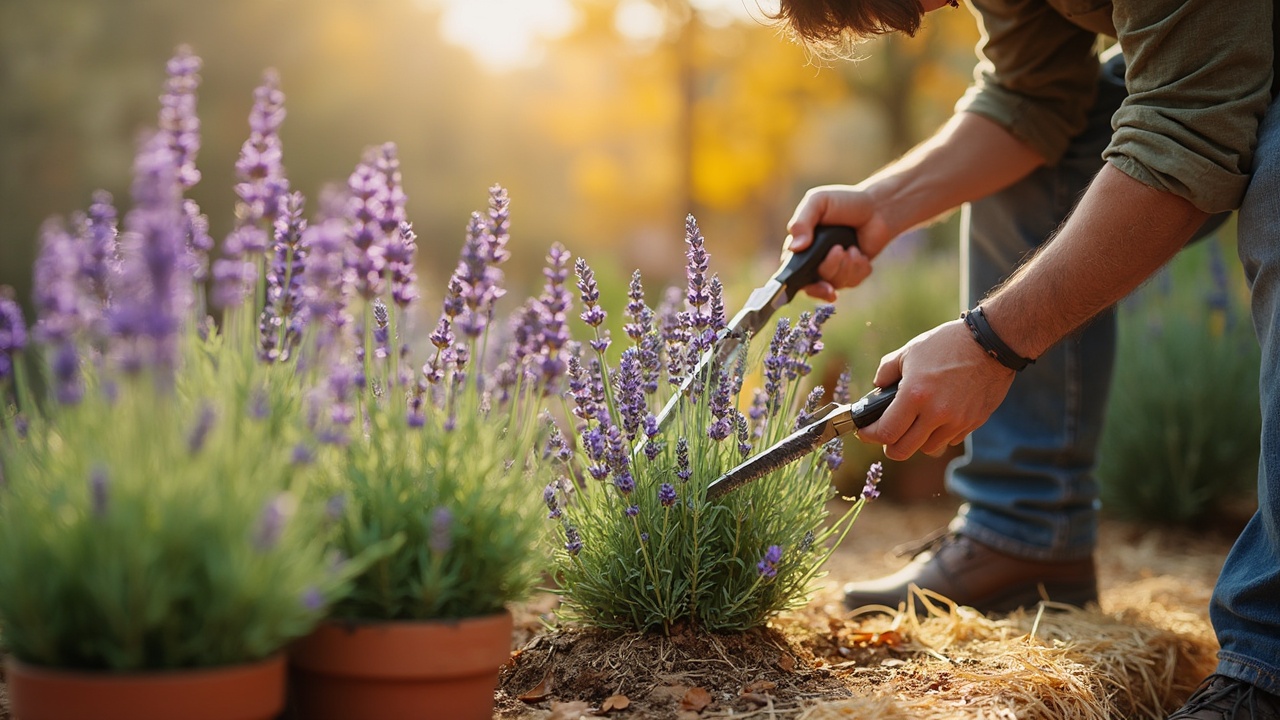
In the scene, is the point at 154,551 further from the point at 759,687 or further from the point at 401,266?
the point at 759,687

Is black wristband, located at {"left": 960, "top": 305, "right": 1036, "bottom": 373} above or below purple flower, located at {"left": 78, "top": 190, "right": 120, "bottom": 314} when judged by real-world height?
below

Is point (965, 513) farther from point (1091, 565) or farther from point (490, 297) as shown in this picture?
point (490, 297)

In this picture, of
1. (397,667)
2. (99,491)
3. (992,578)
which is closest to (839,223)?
(992,578)

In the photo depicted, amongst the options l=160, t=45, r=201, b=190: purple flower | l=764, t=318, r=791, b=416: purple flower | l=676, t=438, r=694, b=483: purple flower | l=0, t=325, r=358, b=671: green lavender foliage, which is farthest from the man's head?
l=0, t=325, r=358, b=671: green lavender foliage

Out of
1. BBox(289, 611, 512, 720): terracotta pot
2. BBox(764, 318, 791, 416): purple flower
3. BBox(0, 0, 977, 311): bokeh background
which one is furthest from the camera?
BBox(0, 0, 977, 311): bokeh background

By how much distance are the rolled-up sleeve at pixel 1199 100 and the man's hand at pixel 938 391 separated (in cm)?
43

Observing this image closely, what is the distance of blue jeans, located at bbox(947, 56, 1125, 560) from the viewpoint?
2.71m

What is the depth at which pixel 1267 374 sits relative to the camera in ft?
5.96

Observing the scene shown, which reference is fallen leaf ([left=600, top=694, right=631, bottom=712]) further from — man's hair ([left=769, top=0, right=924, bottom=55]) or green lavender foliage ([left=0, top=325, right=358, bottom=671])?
man's hair ([left=769, top=0, right=924, bottom=55])

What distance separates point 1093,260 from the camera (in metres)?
1.85

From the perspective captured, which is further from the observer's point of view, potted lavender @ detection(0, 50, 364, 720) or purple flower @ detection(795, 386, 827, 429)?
purple flower @ detection(795, 386, 827, 429)

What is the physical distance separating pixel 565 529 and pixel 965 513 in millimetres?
1489

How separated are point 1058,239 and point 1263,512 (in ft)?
2.03

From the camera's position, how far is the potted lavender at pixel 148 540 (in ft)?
3.71
